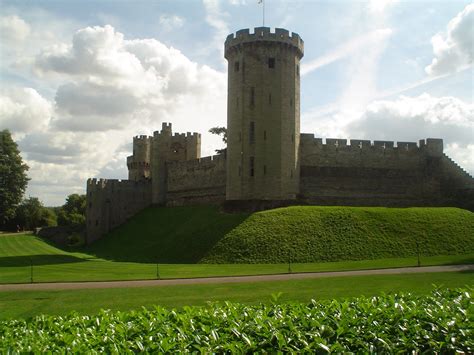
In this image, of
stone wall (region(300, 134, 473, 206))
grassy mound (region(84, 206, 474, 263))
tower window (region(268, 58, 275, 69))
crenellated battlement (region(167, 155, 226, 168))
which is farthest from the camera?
crenellated battlement (region(167, 155, 226, 168))

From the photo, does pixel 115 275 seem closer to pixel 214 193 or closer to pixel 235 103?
pixel 235 103

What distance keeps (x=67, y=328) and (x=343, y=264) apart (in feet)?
71.9

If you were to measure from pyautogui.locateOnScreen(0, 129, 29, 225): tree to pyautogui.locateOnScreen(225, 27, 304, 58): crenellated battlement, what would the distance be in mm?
31268

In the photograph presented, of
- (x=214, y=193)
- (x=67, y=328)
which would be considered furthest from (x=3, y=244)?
(x=67, y=328)

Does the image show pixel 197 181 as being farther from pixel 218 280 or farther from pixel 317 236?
pixel 218 280

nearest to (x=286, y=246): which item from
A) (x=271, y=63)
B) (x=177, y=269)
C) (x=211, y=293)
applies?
(x=177, y=269)

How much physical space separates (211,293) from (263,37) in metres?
27.2

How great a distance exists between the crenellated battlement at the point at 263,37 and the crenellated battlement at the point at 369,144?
25.4 feet

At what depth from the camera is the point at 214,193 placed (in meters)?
50.0

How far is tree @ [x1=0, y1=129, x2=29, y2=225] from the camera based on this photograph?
2240 inches

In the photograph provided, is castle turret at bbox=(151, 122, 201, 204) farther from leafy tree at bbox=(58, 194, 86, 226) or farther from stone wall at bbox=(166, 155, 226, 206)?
leafy tree at bbox=(58, 194, 86, 226)

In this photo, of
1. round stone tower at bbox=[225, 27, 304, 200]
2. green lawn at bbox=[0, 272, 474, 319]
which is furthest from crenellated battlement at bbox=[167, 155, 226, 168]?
green lawn at bbox=[0, 272, 474, 319]

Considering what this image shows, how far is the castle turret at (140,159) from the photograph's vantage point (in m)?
68.2

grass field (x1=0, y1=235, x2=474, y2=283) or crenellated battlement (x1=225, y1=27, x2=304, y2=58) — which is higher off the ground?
crenellated battlement (x1=225, y1=27, x2=304, y2=58)
